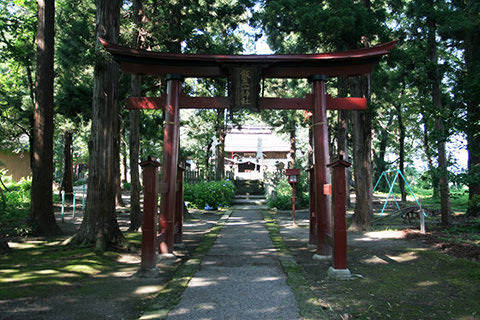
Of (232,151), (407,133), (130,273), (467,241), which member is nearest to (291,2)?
(467,241)

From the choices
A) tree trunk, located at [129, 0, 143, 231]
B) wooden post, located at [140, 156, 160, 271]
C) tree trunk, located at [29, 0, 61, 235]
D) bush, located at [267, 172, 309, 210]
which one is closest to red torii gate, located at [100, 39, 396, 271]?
wooden post, located at [140, 156, 160, 271]

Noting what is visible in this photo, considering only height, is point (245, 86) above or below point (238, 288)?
above

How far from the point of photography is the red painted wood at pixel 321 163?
21.6 ft

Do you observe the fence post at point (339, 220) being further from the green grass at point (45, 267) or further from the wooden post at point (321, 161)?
the green grass at point (45, 267)

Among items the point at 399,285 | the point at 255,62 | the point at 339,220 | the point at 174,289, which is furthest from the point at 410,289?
the point at 255,62

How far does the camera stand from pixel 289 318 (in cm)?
347

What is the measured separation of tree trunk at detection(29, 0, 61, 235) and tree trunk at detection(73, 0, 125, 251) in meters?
2.22

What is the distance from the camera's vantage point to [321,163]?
22.0 feet

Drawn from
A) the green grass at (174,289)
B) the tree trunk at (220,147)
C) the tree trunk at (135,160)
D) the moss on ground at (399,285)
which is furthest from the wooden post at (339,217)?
the tree trunk at (220,147)

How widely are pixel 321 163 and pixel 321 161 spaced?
0.14 feet

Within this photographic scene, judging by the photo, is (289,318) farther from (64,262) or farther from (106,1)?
(106,1)

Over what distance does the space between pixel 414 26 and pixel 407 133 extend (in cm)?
1565

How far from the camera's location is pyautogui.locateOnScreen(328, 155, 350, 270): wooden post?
528cm

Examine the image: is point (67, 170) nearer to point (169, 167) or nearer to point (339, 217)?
point (169, 167)
